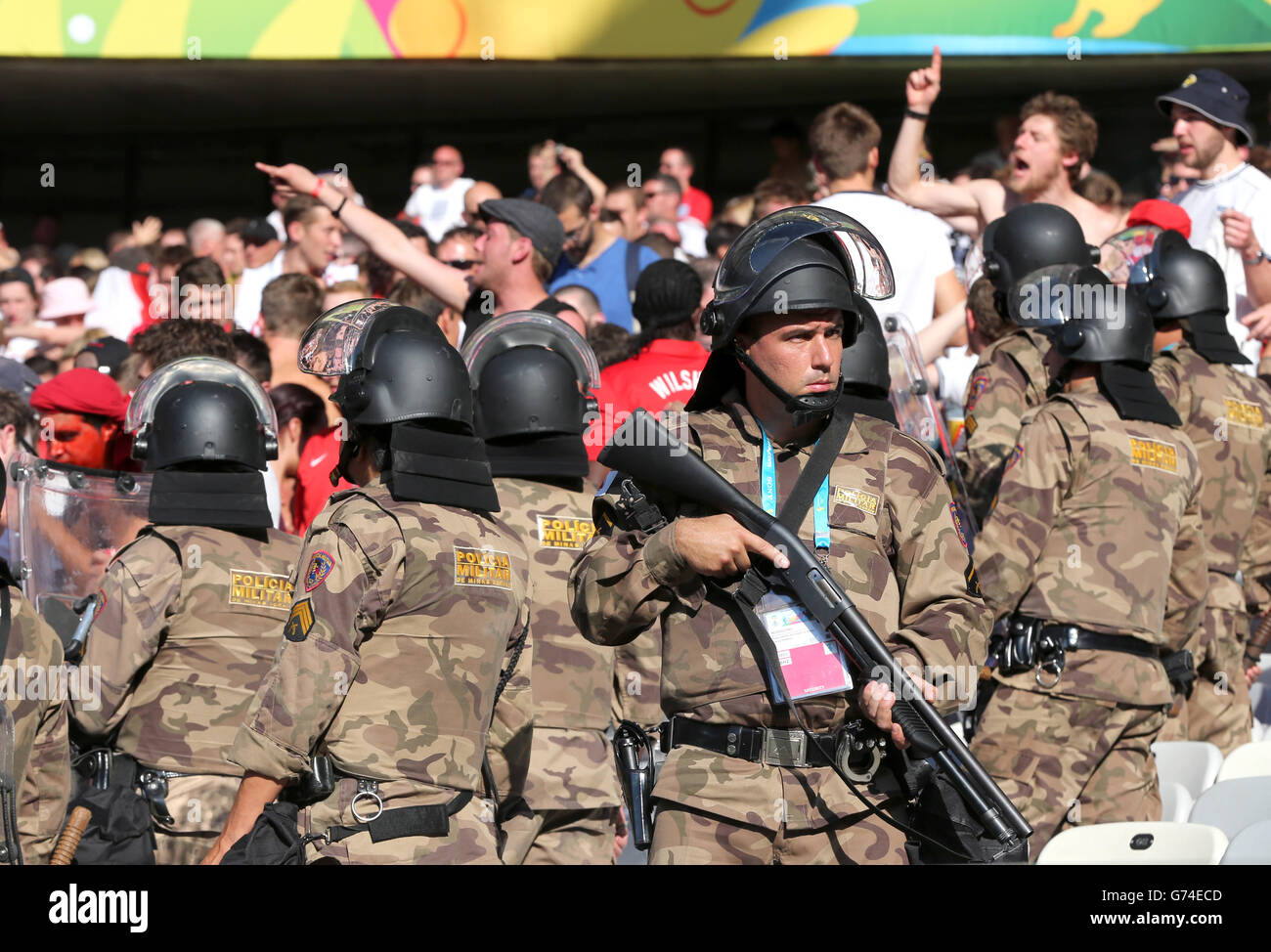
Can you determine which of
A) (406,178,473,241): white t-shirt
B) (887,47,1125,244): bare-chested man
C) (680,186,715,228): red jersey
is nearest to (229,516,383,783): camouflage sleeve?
(887,47,1125,244): bare-chested man

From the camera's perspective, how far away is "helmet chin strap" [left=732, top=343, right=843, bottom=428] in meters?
3.64

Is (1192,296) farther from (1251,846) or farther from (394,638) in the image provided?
(394,638)

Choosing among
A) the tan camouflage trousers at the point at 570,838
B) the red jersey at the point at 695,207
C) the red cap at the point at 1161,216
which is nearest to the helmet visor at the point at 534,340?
the tan camouflage trousers at the point at 570,838

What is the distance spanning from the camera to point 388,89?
45.1ft

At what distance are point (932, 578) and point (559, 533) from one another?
2.23m

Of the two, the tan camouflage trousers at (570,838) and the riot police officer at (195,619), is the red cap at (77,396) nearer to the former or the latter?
the riot police officer at (195,619)

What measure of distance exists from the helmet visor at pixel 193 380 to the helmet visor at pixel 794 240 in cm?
228

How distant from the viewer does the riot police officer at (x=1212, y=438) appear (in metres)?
6.73

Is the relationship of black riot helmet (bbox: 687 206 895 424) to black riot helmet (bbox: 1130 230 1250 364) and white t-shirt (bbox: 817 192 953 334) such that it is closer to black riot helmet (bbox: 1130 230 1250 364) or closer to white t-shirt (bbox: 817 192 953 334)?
black riot helmet (bbox: 1130 230 1250 364)

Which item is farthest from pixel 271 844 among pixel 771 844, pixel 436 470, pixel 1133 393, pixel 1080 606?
pixel 1133 393

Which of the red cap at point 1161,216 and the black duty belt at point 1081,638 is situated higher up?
the red cap at point 1161,216

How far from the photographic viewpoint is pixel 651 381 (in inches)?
261

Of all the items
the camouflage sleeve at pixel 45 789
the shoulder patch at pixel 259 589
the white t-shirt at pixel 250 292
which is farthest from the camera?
the white t-shirt at pixel 250 292
